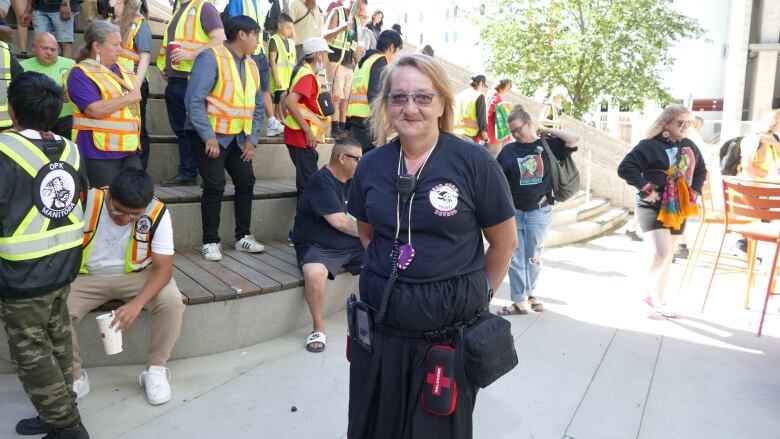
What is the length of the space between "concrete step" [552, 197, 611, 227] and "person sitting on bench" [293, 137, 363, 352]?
4.59 metres

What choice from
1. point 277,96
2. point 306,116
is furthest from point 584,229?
point 306,116

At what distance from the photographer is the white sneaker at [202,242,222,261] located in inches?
176

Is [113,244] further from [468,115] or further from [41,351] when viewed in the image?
[468,115]

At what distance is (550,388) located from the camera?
3615mm

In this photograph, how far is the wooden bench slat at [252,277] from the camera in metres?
3.97

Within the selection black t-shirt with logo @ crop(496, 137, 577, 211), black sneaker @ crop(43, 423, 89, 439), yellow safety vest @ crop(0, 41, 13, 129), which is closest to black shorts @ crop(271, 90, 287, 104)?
black t-shirt with logo @ crop(496, 137, 577, 211)

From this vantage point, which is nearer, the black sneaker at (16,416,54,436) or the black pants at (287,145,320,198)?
the black sneaker at (16,416,54,436)

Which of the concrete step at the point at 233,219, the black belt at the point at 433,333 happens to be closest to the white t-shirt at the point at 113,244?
the concrete step at the point at 233,219

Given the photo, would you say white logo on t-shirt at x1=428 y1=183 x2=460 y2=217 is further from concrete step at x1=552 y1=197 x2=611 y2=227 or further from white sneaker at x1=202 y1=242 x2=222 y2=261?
concrete step at x1=552 y1=197 x2=611 y2=227

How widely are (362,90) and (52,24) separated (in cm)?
331

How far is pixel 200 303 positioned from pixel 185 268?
0.65 metres

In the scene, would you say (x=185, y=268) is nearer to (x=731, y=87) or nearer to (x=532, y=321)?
(x=532, y=321)

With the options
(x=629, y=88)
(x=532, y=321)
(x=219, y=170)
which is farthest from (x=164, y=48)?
(x=629, y=88)

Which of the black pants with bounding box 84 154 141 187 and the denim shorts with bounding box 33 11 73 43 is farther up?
the denim shorts with bounding box 33 11 73 43
